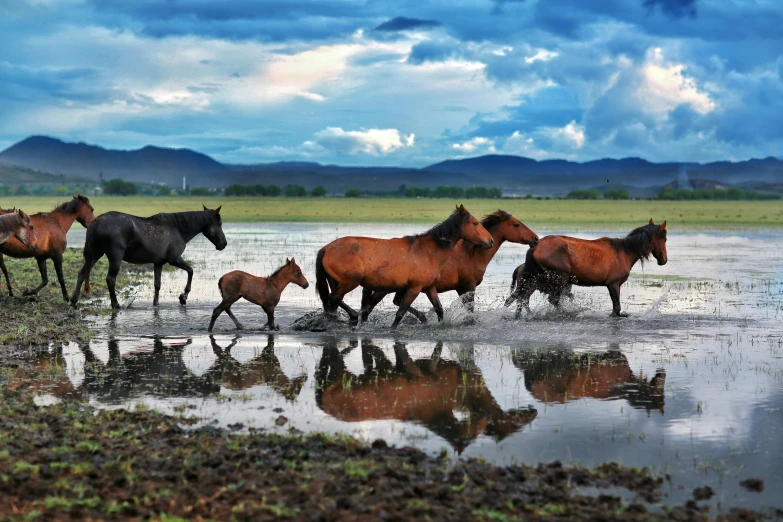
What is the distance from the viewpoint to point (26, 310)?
14398 millimetres

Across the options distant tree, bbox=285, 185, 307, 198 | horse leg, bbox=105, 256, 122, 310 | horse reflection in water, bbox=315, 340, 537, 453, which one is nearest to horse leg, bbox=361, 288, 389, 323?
horse reflection in water, bbox=315, 340, 537, 453

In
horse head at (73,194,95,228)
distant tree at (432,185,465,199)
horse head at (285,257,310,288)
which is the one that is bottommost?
horse head at (285,257,310,288)

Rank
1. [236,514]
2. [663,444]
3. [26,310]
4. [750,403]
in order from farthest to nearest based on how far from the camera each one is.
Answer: [26,310]
[750,403]
[663,444]
[236,514]

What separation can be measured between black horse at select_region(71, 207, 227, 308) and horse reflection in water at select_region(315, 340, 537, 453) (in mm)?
6198

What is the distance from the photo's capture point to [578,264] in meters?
14.4

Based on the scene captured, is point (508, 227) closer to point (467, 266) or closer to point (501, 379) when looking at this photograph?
point (467, 266)

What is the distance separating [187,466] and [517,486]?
2305 millimetres

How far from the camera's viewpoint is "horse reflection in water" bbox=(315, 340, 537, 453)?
7.66m

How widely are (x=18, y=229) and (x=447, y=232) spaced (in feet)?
24.1

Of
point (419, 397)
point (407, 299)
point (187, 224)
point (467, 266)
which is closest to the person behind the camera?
point (419, 397)

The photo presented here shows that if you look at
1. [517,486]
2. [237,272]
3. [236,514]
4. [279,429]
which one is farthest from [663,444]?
[237,272]

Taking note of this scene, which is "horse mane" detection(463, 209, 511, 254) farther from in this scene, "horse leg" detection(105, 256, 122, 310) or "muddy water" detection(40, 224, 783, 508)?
"horse leg" detection(105, 256, 122, 310)

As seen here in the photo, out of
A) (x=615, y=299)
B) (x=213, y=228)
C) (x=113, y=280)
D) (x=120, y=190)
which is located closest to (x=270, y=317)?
(x=113, y=280)

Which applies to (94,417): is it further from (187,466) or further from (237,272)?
(237,272)
